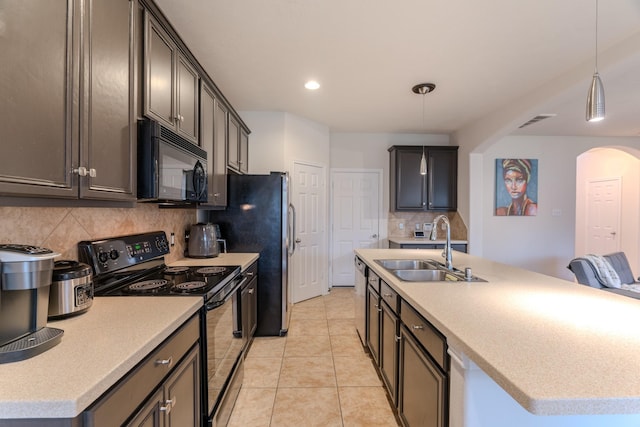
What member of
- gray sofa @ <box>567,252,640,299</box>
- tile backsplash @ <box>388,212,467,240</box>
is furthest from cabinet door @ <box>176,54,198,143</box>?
gray sofa @ <box>567,252,640,299</box>

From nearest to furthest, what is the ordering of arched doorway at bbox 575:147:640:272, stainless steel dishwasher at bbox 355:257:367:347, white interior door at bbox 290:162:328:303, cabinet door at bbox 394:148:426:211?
stainless steel dishwasher at bbox 355:257:367:347
white interior door at bbox 290:162:328:303
cabinet door at bbox 394:148:426:211
arched doorway at bbox 575:147:640:272

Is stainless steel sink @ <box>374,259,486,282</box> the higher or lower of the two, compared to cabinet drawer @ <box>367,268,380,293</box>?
higher

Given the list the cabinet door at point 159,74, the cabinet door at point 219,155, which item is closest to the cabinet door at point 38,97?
the cabinet door at point 159,74

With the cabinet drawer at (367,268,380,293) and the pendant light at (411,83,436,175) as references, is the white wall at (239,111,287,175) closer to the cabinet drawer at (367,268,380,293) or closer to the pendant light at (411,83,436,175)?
the pendant light at (411,83,436,175)

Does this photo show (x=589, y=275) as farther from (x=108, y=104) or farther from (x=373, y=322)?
(x=108, y=104)

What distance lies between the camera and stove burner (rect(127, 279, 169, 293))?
155 cm

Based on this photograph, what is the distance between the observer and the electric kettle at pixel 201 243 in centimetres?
268

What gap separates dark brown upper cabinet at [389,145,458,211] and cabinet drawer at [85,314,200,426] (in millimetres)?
3971

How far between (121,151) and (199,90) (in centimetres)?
112

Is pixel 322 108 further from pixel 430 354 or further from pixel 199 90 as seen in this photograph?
pixel 430 354

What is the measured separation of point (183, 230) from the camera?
276cm

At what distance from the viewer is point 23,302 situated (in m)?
0.89

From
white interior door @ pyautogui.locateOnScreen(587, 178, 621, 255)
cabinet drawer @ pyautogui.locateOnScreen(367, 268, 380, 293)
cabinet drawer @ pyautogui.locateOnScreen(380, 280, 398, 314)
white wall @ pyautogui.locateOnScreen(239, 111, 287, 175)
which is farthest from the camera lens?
white interior door @ pyautogui.locateOnScreen(587, 178, 621, 255)

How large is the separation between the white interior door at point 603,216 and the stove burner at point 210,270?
689 centimetres
